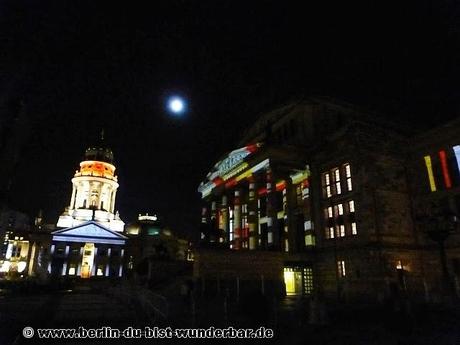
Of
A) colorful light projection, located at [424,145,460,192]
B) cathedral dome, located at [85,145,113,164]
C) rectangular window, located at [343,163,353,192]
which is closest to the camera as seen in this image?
colorful light projection, located at [424,145,460,192]

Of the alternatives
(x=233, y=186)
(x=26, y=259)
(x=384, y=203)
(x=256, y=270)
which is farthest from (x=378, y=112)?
(x=26, y=259)

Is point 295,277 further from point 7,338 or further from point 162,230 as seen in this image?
point 162,230

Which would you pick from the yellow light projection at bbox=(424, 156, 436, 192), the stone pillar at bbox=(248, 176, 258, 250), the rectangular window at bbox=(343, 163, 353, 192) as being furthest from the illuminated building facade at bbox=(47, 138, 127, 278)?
the yellow light projection at bbox=(424, 156, 436, 192)

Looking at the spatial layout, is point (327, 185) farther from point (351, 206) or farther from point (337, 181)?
point (351, 206)

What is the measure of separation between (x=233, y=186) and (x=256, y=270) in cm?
1747

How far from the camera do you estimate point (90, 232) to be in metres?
87.5

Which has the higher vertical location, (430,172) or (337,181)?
(430,172)

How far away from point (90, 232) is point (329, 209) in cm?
7430

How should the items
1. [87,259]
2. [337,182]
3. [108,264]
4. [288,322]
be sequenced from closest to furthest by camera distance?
[288,322] → [337,182] → [87,259] → [108,264]

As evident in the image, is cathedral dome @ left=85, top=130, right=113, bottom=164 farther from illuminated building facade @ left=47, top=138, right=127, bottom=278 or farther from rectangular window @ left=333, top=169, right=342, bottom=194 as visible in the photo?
rectangular window @ left=333, top=169, right=342, bottom=194

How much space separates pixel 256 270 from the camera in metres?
28.3

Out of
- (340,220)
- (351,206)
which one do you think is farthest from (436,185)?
(340,220)

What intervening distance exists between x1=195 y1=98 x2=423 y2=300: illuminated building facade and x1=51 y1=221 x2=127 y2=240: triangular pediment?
59.0m

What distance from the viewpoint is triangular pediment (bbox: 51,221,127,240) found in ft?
276
